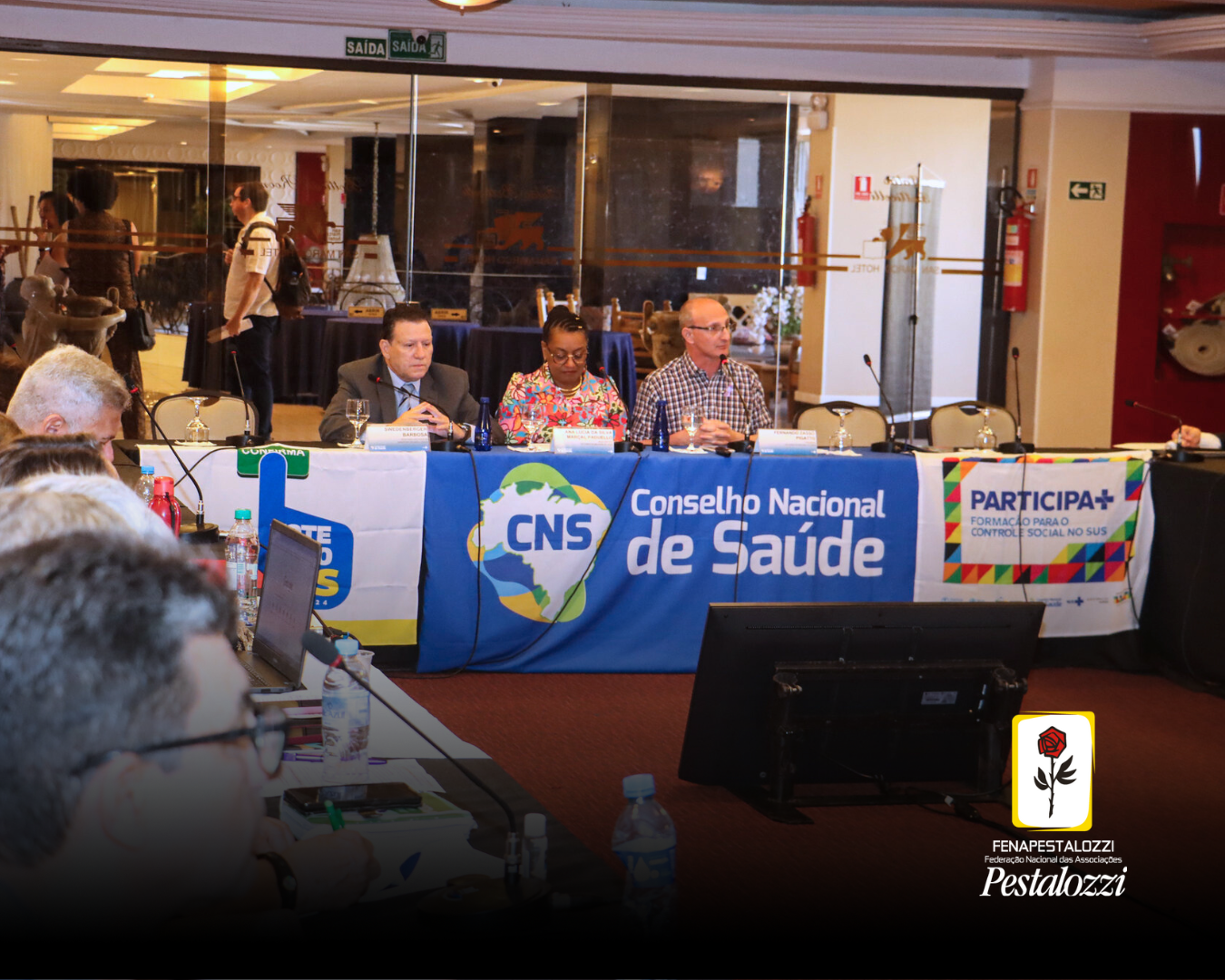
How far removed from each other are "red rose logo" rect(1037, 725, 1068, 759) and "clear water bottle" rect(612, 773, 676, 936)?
1.74 meters

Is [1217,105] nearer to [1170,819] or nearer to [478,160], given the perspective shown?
[478,160]

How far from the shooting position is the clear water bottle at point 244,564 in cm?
311

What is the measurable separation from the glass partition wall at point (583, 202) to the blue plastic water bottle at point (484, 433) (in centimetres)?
324

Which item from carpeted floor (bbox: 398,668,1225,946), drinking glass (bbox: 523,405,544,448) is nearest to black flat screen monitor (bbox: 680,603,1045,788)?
carpeted floor (bbox: 398,668,1225,946)

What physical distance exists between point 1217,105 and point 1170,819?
5594 millimetres

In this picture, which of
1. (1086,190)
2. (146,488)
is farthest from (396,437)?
(1086,190)

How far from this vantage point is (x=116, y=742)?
0.95 metres

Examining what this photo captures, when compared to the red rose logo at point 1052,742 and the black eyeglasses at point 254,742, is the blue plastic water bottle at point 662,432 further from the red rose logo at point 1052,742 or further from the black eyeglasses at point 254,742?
the black eyeglasses at point 254,742

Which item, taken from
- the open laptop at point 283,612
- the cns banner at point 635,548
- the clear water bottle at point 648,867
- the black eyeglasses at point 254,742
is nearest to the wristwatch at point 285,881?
the black eyeglasses at point 254,742

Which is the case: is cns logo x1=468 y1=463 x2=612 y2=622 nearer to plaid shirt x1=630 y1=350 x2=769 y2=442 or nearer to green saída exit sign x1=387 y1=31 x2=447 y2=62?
plaid shirt x1=630 y1=350 x2=769 y2=442

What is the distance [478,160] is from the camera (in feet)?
25.6

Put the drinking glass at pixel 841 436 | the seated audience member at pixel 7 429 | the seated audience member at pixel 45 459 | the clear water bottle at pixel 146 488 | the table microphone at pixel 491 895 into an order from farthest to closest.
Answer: the drinking glass at pixel 841 436 < the clear water bottle at pixel 146 488 < the seated audience member at pixel 7 429 < the seated audience member at pixel 45 459 < the table microphone at pixel 491 895

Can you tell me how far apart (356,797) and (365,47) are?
244 inches

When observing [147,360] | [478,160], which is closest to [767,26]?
[478,160]
